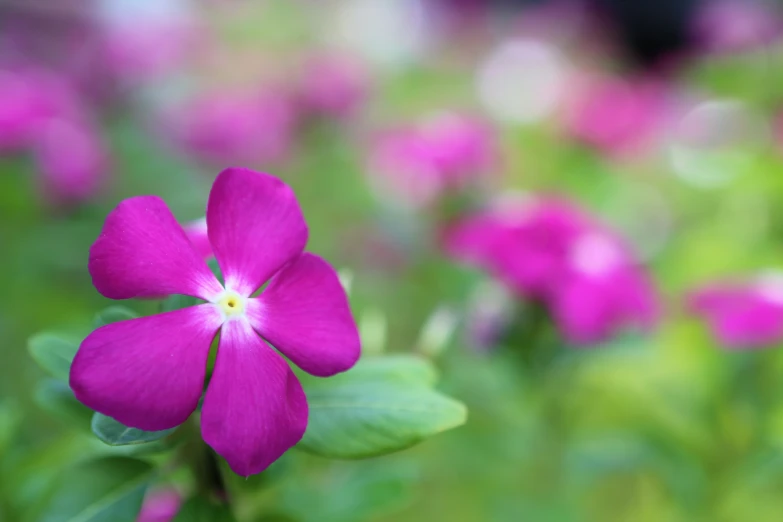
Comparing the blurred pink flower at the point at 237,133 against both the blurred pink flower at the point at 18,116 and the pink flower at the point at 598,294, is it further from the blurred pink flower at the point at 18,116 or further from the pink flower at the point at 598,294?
the pink flower at the point at 598,294

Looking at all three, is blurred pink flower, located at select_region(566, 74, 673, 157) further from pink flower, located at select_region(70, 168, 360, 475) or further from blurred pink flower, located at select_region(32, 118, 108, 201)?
pink flower, located at select_region(70, 168, 360, 475)

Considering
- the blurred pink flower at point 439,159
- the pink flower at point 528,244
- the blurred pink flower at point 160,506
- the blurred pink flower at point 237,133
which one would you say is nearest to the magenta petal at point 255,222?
the blurred pink flower at point 160,506

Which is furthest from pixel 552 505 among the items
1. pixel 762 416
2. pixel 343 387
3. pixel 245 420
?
pixel 245 420

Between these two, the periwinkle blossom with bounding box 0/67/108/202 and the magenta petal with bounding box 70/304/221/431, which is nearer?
the magenta petal with bounding box 70/304/221/431

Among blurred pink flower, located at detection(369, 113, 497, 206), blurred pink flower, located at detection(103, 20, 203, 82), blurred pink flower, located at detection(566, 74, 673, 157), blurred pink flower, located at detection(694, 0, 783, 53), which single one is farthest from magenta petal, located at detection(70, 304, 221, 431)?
blurred pink flower, located at detection(694, 0, 783, 53)

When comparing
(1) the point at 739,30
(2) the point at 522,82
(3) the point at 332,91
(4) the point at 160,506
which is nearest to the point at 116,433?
(4) the point at 160,506
